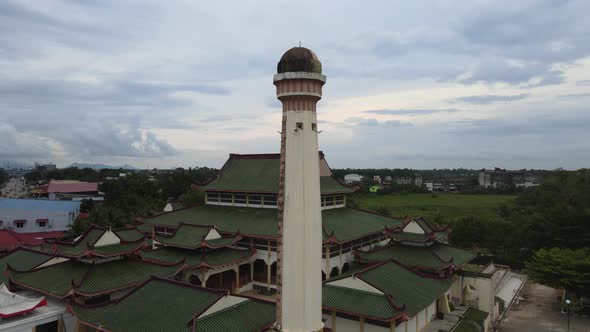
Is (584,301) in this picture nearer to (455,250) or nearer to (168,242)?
(455,250)

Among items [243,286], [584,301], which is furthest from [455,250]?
[243,286]

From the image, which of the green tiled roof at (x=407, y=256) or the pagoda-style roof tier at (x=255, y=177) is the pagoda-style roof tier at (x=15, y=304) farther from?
the green tiled roof at (x=407, y=256)

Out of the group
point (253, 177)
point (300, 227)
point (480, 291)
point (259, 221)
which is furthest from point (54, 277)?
point (480, 291)

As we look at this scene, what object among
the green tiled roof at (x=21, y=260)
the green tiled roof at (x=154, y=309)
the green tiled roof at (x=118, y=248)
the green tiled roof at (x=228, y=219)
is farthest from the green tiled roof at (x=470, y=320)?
the green tiled roof at (x=21, y=260)

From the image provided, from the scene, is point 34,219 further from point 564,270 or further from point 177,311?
point 564,270

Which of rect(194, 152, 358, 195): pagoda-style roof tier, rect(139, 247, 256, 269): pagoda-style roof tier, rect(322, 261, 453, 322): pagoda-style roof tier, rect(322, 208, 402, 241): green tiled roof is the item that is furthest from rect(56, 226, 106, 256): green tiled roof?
rect(322, 208, 402, 241): green tiled roof

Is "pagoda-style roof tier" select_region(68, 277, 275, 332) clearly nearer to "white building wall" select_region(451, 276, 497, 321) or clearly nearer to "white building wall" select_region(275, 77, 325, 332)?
"white building wall" select_region(275, 77, 325, 332)
